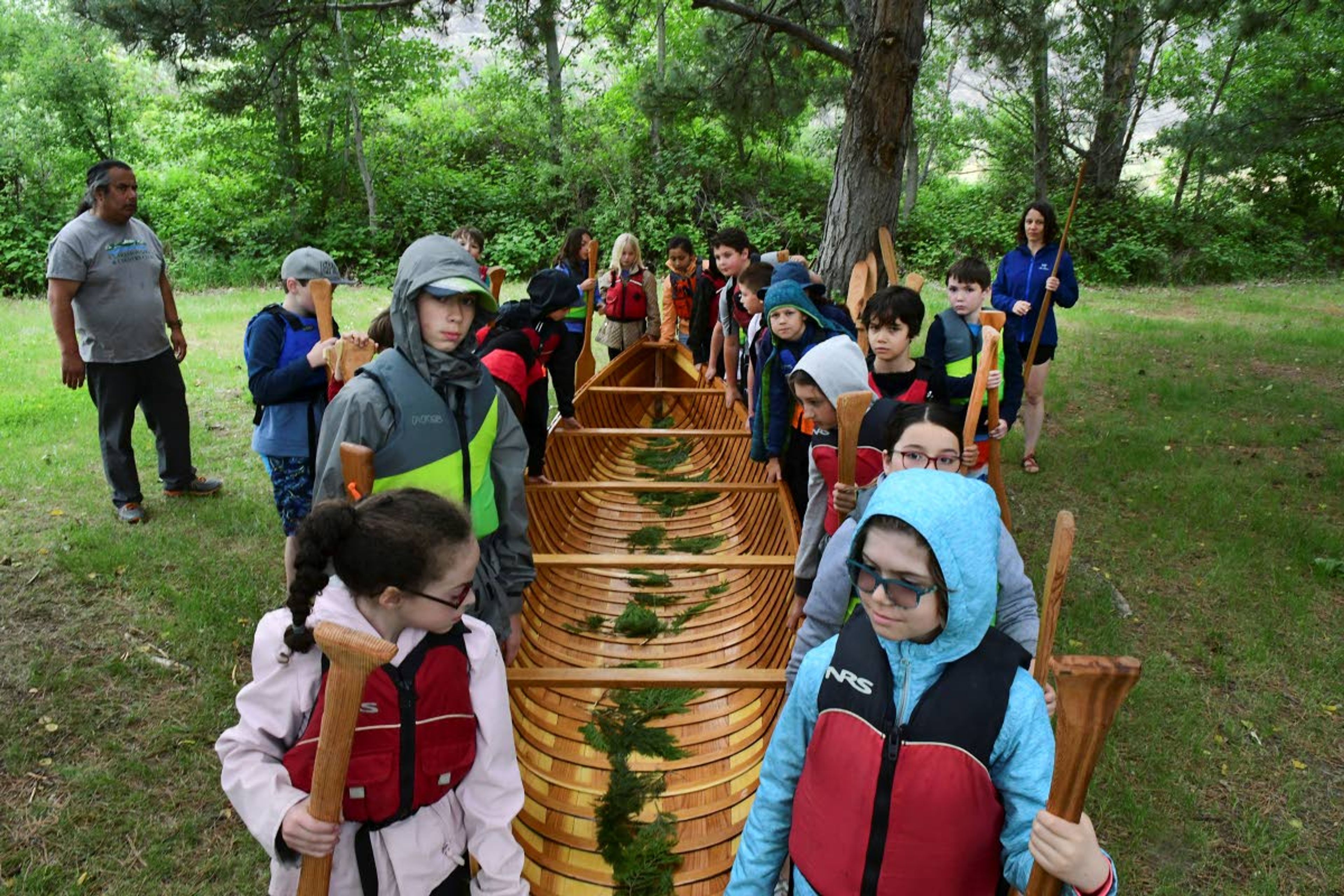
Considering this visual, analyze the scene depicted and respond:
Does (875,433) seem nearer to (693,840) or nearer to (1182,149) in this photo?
(693,840)

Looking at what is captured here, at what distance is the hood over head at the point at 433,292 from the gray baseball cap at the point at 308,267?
115 centimetres

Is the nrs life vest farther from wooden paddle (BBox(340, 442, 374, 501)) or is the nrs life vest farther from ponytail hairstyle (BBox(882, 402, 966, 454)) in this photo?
ponytail hairstyle (BBox(882, 402, 966, 454))

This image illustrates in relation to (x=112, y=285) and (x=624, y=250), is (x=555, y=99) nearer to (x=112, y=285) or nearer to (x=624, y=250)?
(x=624, y=250)

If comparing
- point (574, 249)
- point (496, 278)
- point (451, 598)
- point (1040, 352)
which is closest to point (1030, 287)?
point (1040, 352)

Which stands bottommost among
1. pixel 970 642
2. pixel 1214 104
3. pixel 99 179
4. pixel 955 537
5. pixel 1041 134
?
pixel 970 642

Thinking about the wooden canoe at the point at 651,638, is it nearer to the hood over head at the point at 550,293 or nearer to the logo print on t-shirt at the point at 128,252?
the hood over head at the point at 550,293

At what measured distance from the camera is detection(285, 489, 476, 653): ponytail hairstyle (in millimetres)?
1703

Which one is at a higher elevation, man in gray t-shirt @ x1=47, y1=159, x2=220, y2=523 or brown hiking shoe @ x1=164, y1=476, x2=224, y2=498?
man in gray t-shirt @ x1=47, y1=159, x2=220, y2=523

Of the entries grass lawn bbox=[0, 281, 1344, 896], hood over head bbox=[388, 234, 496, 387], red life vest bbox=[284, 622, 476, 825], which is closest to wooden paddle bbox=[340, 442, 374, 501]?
hood over head bbox=[388, 234, 496, 387]

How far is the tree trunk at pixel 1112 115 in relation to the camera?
17.4 meters

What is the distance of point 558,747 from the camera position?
11.0 ft

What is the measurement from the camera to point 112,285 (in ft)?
16.3

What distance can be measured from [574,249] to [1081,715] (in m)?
6.16

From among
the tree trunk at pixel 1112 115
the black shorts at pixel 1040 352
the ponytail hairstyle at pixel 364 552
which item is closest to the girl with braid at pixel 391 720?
the ponytail hairstyle at pixel 364 552
